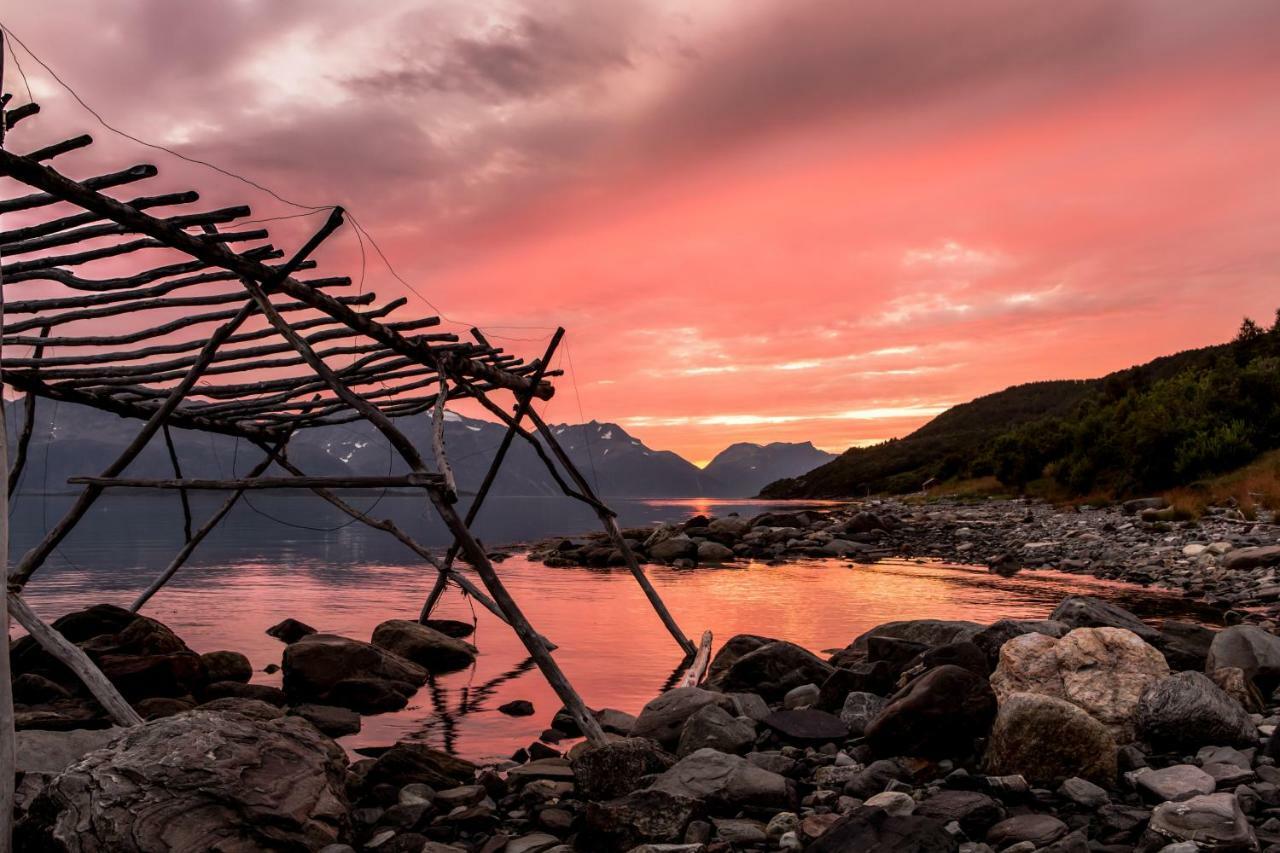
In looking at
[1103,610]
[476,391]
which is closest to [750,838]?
[1103,610]

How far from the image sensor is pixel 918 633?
473 inches

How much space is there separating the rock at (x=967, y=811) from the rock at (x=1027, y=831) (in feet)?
0.23

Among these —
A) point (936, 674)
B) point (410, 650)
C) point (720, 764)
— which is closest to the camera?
point (720, 764)

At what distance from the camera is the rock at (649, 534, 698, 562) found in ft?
120

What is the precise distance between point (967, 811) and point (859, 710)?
121 inches

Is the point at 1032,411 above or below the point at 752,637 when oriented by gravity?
above

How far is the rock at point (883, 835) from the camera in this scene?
541cm

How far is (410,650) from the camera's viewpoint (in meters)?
15.4

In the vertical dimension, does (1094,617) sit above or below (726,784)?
above

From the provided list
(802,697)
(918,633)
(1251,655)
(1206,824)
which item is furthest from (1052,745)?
(918,633)

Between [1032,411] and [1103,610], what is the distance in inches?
5796

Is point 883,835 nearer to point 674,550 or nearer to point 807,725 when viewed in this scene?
point 807,725

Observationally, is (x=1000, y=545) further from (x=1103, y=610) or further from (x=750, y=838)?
(x=750, y=838)

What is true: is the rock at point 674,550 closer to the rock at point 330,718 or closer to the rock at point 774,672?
the rock at point 774,672
